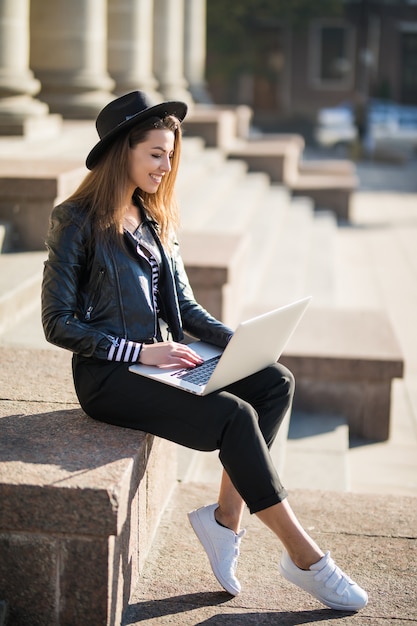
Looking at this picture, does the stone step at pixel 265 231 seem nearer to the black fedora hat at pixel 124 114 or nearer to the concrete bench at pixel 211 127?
the concrete bench at pixel 211 127

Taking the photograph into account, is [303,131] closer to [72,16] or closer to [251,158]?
[251,158]

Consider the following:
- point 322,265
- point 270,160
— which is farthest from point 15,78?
point 270,160

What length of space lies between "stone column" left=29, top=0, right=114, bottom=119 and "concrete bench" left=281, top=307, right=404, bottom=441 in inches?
230

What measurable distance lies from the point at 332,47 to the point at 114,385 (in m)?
43.6

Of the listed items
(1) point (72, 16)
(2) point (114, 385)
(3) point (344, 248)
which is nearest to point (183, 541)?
(2) point (114, 385)

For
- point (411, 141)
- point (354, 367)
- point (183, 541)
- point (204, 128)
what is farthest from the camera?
point (411, 141)

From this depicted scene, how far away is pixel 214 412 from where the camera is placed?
3.21 m

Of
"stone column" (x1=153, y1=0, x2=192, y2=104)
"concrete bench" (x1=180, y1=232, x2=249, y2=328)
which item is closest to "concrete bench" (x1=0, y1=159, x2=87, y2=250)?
"concrete bench" (x1=180, y1=232, x2=249, y2=328)

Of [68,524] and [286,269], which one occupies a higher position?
[68,524]

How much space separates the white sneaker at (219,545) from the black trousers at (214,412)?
0.26 m

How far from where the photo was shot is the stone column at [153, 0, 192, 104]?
50.2ft

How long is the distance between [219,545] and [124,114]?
59.2 inches

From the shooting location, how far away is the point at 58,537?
2.93 m

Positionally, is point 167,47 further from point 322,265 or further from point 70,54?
point 322,265
